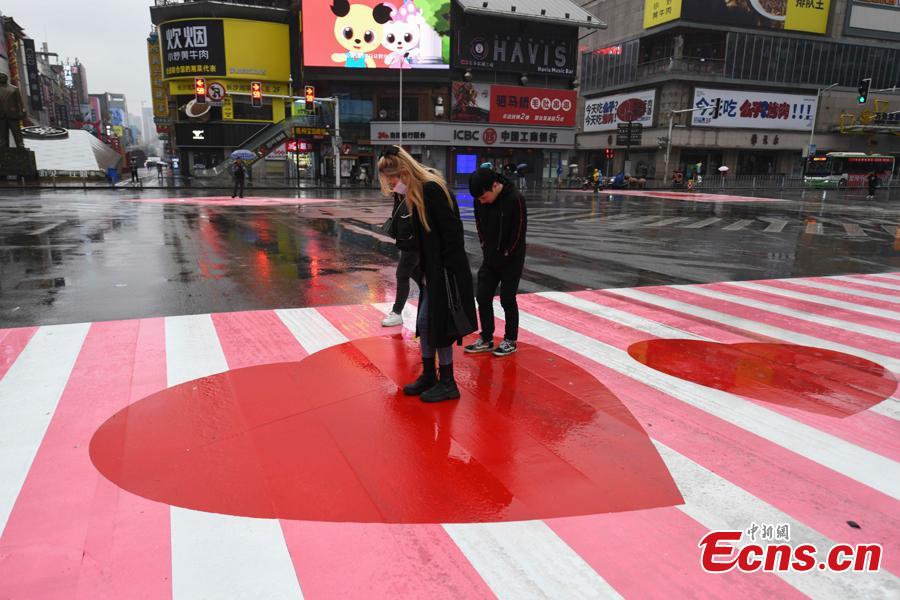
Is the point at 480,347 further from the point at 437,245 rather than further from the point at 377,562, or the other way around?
the point at 377,562

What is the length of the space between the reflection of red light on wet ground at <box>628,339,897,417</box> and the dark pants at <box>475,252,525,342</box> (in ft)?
3.96

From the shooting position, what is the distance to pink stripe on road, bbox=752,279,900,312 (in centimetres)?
793

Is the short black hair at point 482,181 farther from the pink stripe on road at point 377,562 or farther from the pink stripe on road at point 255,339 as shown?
the pink stripe on road at point 377,562

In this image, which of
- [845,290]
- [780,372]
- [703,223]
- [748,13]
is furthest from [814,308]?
[748,13]

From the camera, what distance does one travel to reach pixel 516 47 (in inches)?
1879

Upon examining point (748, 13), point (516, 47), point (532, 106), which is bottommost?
point (532, 106)

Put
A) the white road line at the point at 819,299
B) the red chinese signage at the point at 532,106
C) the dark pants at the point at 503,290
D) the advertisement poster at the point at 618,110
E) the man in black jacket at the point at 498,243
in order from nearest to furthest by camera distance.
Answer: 1. the man in black jacket at the point at 498,243
2. the dark pants at the point at 503,290
3. the white road line at the point at 819,299
4. the red chinese signage at the point at 532,106
5. the advertisement poster at the point at 618,110

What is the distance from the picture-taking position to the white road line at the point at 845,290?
27.5 ft

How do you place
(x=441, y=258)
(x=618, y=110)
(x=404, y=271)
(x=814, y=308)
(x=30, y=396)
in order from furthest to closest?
1. (x=618, y=110)
2. (x=814, y=308)
3. (x=404, y=271)
4. (x=30, y=396)
5. (x=441, y=258)

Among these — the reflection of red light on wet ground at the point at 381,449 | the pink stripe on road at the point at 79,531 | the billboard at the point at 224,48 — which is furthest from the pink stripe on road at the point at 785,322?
the billboard at the point at 224,48

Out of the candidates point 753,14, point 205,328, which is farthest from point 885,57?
point 205,328

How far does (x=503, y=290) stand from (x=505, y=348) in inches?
21.5

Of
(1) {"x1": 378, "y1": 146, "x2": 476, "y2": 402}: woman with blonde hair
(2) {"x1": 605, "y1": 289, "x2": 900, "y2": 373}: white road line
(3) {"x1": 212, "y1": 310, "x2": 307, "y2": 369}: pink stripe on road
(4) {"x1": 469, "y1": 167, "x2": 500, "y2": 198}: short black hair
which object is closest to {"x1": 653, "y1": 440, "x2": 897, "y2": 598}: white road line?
(1) {"x1": 378, "y1": 146, "x2": 476, "y2": 402}: woman with blonde hair

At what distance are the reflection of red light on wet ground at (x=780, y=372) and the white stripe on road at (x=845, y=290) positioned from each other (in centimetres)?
360
